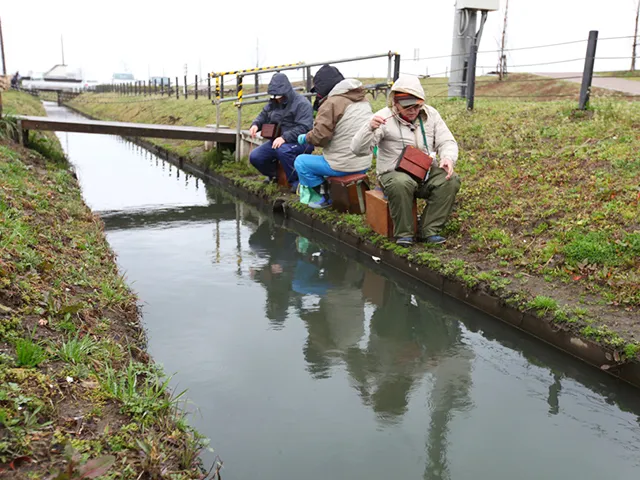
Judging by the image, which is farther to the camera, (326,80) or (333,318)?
(326,80)

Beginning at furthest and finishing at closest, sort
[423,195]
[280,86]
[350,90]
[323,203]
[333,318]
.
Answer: [280,86] < [323,203] < [350,90] < [423,195] < [333,318]

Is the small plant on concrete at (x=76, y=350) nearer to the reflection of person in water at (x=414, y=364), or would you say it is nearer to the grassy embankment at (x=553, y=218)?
the reflection of person in water at (x=414, y=364)

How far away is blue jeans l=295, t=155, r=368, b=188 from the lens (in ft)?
25.5

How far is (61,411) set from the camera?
270 centimetres

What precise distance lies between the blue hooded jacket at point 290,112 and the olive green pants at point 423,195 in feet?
9.51

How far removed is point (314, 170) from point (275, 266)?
5.60 feet

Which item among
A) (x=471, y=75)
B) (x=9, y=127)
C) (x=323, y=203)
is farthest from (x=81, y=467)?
(x=9, y=127)

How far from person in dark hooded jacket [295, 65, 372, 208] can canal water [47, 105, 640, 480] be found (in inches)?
48.5

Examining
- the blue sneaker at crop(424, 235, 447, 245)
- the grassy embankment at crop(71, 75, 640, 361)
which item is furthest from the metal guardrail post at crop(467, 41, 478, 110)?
the blue sneaker at crop(424, 235, 447, 245)

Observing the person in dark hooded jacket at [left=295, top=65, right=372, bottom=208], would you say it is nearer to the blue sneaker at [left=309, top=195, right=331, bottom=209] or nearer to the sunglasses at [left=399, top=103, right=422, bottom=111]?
the blue sneaker at [left=309, top=195, right=331, bottom=209]

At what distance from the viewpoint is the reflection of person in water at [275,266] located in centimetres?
535

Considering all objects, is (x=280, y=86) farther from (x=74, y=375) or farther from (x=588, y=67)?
(x=74, y=375)

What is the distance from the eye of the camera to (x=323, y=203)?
8.30 m

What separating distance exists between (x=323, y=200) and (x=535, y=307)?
4.12 m
